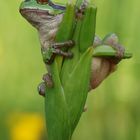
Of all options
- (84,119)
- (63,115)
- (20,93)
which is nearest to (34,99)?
(20,93)

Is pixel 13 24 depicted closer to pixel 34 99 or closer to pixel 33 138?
pixel 34 99

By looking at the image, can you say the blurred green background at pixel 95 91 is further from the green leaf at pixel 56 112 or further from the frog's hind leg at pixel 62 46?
the frog's hind leg at pixel 62 46

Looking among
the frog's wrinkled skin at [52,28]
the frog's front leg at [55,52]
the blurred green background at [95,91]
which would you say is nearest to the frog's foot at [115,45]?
the frog's wrinkled skin at [52,28]

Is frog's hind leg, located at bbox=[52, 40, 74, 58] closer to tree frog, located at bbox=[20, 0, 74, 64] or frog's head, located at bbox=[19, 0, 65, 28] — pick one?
tree frog, located at bbox=[20, 0, 74, 64]

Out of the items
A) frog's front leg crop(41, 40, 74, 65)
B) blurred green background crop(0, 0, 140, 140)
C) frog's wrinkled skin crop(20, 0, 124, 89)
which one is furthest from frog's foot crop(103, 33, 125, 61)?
blurred green background crop(0, 0, 140, 140)

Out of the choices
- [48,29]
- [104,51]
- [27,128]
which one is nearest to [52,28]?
[48,29]

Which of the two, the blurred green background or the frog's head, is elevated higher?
the frog's head
